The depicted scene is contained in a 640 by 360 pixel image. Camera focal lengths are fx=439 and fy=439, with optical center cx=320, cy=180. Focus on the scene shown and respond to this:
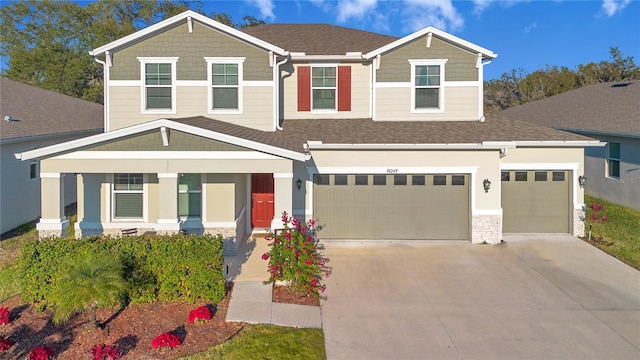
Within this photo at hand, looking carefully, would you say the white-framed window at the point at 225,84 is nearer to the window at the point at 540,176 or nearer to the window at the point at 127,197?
the window at the point at 127,197

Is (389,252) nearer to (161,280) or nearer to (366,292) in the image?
(366,292)

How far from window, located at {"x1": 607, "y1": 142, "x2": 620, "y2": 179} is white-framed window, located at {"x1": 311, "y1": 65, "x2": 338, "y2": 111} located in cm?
1194

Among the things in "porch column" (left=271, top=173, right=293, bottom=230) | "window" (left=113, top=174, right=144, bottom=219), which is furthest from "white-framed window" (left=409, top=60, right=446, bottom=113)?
"window" (left=113, top=174, right=144, bottom=219)

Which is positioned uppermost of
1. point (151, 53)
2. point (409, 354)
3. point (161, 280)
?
point (151, 53)

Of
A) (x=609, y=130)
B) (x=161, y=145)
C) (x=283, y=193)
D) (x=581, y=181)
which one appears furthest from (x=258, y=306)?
(x=609, y=130)

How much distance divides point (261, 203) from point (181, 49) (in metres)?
5.56

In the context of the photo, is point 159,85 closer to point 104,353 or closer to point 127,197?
point 127,197

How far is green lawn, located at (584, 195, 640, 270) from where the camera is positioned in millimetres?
12406

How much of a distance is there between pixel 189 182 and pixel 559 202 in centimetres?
1167

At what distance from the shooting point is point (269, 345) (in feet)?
23.5

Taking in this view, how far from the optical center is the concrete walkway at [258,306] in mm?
8086

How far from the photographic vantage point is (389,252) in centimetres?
1265

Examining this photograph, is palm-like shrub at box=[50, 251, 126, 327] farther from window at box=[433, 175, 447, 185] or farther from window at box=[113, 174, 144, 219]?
window at box=[433, 175, 447, 185]

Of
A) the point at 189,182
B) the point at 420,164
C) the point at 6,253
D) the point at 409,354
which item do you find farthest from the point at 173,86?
the point at 409,354
